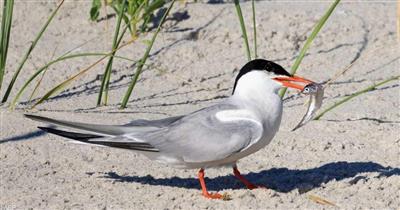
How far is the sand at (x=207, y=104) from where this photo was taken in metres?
3.97

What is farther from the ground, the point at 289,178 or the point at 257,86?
the point at 257,86

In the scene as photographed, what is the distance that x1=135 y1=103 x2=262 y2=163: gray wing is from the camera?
376 cm

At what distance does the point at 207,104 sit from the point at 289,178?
4.13 feet

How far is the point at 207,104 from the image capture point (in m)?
5.34

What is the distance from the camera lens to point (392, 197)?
388 centimetres

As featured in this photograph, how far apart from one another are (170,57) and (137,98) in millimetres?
Answer: 765

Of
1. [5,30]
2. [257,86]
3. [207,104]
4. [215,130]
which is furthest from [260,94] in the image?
[5,30]

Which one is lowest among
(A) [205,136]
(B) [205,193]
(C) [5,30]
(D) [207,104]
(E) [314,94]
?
(B) [205,193]

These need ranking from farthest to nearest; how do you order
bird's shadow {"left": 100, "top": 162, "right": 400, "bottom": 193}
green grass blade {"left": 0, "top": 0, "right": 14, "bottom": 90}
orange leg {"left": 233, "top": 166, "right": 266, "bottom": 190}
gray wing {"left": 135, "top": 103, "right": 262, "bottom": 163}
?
green grass blade {"left": 0, "top": 0, "right": 14, "bottom": 90}, bird's shadow {"left": 100, "top": 162, "right": 400, "bottom": 193}, orange leg {"left": 233, "top": 166, "right": 266, "bottom": 190}, gray wing {"left": 135, "top": 103, "right": 262, "bottom": 163}

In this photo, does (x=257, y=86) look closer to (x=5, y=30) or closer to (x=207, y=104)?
(x=207, y=104)

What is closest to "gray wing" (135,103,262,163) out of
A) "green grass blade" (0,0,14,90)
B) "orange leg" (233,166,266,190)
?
"orange leg" (233,166,266,190)

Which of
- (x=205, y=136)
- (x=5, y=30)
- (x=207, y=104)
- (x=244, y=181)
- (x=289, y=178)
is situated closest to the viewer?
(x=205, y=136)

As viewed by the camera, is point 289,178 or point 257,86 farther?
point 289,178

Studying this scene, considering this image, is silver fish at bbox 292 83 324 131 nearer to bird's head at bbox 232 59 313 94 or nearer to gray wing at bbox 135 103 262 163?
bird's head at bbox 232 59 313 94
